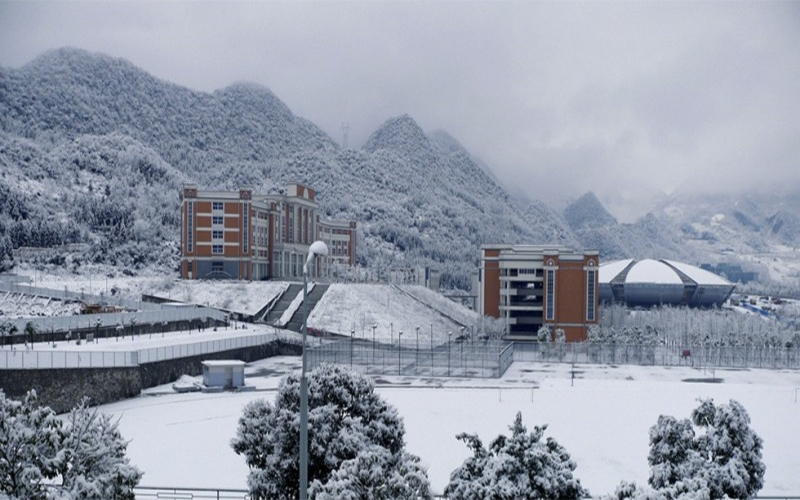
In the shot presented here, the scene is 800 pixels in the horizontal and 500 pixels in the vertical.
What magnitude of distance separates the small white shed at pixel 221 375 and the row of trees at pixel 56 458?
2918cm

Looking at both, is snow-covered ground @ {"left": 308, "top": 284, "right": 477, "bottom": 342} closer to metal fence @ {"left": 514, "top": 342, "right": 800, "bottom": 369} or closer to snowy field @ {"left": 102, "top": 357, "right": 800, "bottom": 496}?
metal fence @ {"left": 514, "top": 342, "right": 800, "bottom": 369}

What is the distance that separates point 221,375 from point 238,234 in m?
39.6

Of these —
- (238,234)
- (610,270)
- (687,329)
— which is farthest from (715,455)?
(610,270)

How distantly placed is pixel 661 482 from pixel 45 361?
2862 centimetres

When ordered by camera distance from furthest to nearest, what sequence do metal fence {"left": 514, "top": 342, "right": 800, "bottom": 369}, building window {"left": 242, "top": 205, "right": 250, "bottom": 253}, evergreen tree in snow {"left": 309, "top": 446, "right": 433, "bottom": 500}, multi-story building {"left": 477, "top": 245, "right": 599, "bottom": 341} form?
building window {"left": 242, "top": 205, "right": 250, "bottom": 253}
multi-story building {"left": 477, "top": 245, "right": 599, "bottom": 341}
metal fence {"left": 514, "top": 342, "right": 800, "bottom": 369}
evergreen tree in snow {"left": 309, "top": 446, "right": 433, "bottom": 500}

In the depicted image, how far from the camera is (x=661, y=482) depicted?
16.1 meters

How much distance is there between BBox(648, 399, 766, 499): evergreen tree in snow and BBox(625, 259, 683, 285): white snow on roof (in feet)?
277

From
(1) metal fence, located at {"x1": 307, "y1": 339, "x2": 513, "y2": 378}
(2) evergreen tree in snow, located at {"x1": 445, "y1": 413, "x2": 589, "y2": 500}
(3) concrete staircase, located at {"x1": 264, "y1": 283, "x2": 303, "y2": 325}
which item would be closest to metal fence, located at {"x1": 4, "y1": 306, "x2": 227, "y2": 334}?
(3) concrete staircase, located at {"x1": 264, "y1": 283, "x2": 303, "y2": 325}

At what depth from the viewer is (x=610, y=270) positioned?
105 metres

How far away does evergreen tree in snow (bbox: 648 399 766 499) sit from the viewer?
16156mm

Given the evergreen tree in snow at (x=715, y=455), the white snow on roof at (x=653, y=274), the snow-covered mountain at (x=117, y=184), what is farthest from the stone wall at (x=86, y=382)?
the white snow on roof at (x=653, y=274)

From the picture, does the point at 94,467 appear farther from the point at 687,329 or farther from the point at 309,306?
the point at 687,329

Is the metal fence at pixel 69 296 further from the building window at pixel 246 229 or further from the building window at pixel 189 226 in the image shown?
the building window at pixel 246 229

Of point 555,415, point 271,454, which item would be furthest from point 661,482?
point 555,415
